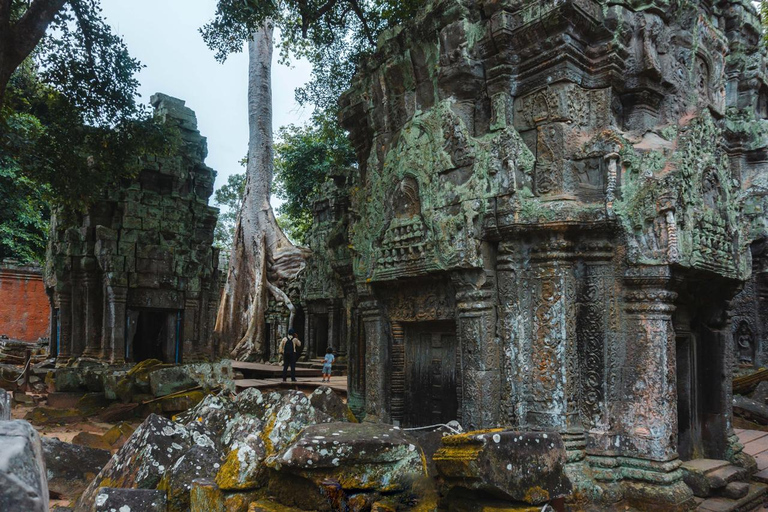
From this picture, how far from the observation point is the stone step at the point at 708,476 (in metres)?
5.48

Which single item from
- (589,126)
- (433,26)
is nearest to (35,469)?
(589,126)

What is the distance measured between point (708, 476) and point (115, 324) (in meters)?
10.9

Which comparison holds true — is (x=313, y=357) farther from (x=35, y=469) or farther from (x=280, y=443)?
(x=35, y=469)

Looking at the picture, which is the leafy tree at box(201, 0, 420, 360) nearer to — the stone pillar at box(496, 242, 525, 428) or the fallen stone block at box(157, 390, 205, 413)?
the fallen stone block at box(157, 390, 205, 413)

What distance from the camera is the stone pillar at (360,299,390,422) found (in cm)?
725

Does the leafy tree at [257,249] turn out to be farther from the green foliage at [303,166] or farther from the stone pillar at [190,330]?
the stone pillar at [190,330]

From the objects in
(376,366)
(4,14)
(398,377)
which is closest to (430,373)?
(398,377)

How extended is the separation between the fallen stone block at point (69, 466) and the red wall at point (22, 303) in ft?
64.3

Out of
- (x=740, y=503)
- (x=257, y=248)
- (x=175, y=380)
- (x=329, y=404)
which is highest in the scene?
(x=257, y=248)

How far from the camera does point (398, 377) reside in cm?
720

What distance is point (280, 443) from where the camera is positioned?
360 centimetres

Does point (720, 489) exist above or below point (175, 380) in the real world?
below

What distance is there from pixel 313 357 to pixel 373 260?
1306 centimetres

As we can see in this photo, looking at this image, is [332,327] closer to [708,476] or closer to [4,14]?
[4,14]
